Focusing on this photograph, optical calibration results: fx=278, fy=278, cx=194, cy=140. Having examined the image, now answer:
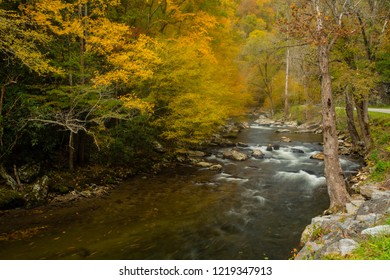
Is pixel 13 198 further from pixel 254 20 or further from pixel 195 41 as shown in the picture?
pixel 254 20

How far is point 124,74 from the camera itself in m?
11.4

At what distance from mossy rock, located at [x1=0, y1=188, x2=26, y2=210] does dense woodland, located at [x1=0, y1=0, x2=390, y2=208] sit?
51 centimetres

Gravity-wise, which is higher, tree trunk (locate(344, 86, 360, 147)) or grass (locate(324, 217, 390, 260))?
tree trunk (locate(344, 86, 360, 147))

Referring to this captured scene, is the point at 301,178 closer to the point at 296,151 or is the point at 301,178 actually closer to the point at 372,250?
the point at 296,151

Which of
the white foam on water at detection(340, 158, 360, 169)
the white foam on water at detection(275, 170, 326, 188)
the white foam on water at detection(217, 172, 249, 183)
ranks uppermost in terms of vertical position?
the white foam on water at detection(340, 158, 360, 169)

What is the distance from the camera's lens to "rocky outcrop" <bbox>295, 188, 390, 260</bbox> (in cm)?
465

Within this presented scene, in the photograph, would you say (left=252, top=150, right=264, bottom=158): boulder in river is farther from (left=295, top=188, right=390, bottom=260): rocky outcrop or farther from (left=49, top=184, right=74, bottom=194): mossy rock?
(left=49, top=184, right=74, bottom=194): mossy rock

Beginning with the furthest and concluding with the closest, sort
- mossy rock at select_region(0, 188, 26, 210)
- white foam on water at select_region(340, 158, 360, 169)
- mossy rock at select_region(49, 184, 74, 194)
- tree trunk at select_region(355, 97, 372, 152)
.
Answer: white foam on water at select_region(340, 158, 360, 169) → tree trunk at select_region(355, 97, 372, 152) → mossy rock at select_region(49, 184, 74, 194) → mossy rock at select_region(0, 188, 26, 210)

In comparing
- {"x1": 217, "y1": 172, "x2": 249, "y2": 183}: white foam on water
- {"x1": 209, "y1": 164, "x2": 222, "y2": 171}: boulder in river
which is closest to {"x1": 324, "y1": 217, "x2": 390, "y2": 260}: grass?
{"x1": 217, "y1": 172, "x2": 249, "y2": 183}: white foam on water

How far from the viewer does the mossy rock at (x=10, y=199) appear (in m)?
9.49

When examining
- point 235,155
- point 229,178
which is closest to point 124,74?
point 229,178

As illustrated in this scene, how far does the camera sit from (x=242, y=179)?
570 inches
